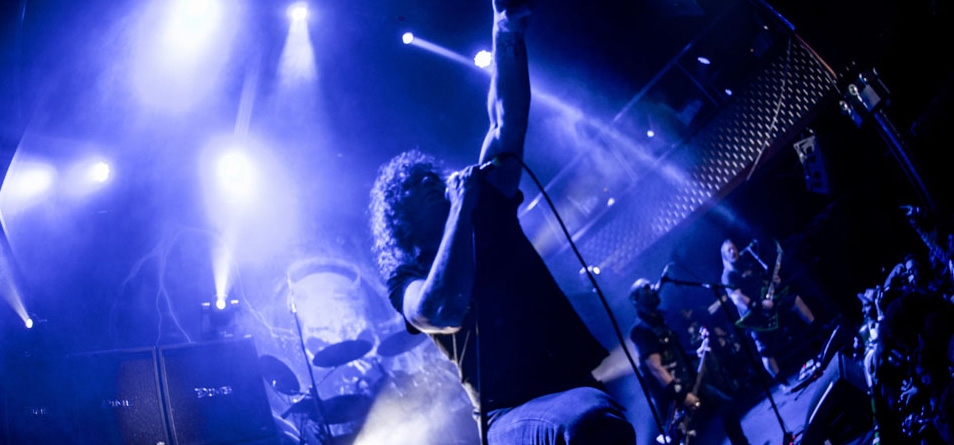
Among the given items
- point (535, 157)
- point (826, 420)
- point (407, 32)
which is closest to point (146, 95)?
point (407, 32)

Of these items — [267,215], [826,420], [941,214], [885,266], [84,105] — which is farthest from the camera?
[267,215]

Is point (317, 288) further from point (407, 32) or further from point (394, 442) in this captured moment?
point (407, 32)

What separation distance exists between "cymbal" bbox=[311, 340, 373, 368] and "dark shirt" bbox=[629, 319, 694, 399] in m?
3.97

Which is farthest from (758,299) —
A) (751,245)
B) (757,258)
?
(751,245)

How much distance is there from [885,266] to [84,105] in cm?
935

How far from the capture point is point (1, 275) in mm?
5480

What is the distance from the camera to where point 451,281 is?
61.6 inches

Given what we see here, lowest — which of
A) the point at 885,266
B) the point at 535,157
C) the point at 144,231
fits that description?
the point at 885,266

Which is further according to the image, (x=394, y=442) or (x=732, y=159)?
(x=394, y=442)

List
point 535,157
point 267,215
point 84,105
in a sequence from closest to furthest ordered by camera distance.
→ point 84,105 → point 535,157 → point 267,215

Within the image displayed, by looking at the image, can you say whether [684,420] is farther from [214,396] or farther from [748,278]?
[214,396]

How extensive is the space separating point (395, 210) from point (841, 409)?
10.2 feet

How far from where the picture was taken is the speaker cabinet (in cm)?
459

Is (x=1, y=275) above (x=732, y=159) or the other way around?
above
